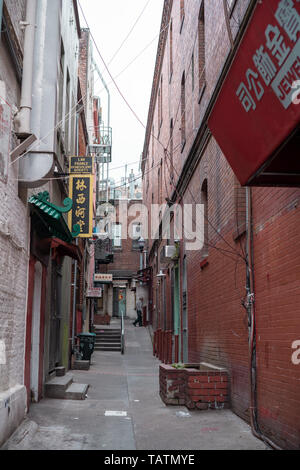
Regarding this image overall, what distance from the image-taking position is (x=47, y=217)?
8.73 m

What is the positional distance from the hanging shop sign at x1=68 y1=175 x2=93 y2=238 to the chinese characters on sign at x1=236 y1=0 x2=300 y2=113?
9.37m

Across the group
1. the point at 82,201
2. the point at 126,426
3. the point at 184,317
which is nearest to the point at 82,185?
the point at 82,201

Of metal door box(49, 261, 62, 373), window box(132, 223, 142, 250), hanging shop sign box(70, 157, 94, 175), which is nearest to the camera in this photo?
metal door box(49, 261, 62, 373)

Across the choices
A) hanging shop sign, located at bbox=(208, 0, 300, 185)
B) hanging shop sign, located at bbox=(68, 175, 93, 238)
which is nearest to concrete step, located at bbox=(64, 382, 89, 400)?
hanging shop sign, located at bbox=(68, 175, 93, 238)

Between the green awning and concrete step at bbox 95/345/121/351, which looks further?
concrete step at bbox 95/345/121/351

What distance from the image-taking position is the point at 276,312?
20.4 ft

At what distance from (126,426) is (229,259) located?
3246 mm

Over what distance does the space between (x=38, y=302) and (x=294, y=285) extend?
224 inches

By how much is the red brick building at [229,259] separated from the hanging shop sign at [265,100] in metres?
0.15

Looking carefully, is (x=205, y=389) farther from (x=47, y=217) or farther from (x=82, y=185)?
(x=82, y=185)

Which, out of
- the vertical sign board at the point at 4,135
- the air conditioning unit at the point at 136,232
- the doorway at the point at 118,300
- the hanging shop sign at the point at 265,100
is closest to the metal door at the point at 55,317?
the vertical sign board at the point at 4,135

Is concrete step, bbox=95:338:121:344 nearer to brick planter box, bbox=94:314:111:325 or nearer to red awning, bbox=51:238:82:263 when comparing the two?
brick planter box, bbox=94:314:111:325

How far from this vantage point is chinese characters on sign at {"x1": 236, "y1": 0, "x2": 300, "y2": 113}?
3.68 meters
